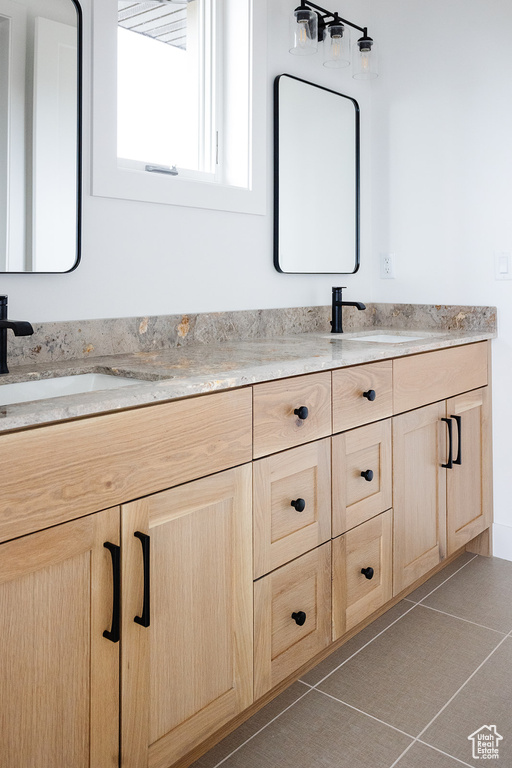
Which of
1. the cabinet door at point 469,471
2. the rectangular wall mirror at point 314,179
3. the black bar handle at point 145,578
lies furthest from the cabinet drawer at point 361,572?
the rectangular wall mirror at point 314,179

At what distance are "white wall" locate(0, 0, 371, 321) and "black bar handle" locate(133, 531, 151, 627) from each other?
0.71 metres

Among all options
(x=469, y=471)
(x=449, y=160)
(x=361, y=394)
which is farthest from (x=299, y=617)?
(x=449, y=160)

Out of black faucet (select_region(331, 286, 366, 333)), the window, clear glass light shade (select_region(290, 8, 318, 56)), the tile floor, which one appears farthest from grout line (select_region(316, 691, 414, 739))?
clear glass light shade (select_region(290, 8, 318, 56))

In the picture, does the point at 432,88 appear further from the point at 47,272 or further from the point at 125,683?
the point at 125,683

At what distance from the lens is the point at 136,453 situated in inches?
45.8

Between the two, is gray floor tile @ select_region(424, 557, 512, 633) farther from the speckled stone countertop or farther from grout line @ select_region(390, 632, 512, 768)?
the speckled stone countertop

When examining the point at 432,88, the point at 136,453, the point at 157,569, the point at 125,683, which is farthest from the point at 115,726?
the point at 432,88

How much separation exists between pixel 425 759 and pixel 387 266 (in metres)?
1.91

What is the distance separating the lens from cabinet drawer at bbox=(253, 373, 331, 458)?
1.45 meters

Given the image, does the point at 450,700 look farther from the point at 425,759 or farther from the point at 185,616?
the point at 185,616

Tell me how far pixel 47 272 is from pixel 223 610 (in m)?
0.92

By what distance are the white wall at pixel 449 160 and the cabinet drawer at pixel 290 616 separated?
115 cm

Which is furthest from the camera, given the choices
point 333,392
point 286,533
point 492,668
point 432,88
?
point 432,88

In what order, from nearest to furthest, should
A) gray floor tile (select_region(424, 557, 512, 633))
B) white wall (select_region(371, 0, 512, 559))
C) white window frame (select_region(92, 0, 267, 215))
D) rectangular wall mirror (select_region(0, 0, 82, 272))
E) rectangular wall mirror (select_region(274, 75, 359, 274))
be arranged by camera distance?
rectangular wall mirror (select_region(0, 0, 82, 272)), white window frame (select_region(92, 0, 267, 215)), gray floor tile (select_region(424, 557, 512, 633)), rectangular wall mirror (select_region(274, 75, 359, 274)), white wall (select_region(371, 0, 512, 559))
